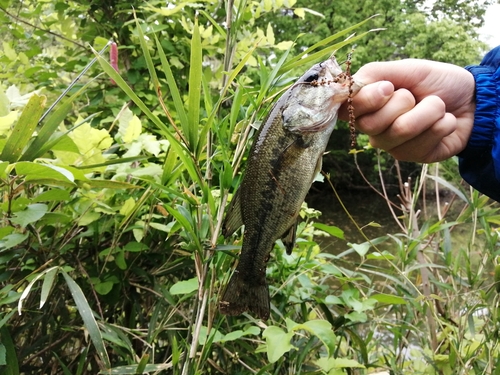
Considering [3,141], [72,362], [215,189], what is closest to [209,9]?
[215,189]

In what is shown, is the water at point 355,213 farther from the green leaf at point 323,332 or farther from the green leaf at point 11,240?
the green leaf at point 11,240

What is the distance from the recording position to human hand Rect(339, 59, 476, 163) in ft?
3.98

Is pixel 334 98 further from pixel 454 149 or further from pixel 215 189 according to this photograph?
pixel 454 149

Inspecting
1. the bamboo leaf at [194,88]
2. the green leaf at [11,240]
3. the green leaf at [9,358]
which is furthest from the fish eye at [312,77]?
the green leaf at [9,358]

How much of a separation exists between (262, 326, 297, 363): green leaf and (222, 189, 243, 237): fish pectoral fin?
0.32 m

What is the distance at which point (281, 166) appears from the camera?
45.9 inches

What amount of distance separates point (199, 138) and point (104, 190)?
55 centimetres

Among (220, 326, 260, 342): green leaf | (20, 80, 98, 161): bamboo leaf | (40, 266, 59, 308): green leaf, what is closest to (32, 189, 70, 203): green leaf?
(20, 80, 98, 161): bamboo leaf

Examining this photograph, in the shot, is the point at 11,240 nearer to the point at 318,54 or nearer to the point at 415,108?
the point at 318,54

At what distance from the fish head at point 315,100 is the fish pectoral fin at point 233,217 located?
27cm

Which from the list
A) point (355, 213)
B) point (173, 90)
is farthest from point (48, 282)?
point (355, 213)

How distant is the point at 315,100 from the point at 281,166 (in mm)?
221

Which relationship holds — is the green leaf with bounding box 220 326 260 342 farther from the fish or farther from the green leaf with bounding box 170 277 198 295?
the green leaf with bounding box 170 277 198 295

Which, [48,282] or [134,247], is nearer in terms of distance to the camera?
[48,282]
